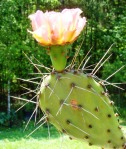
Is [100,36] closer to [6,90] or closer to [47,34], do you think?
[6,90]

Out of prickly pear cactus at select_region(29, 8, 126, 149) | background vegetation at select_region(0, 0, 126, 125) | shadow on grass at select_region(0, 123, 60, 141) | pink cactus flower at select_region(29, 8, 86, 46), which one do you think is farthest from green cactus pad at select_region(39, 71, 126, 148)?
background vegetation at select_region(0, 0, 126, 125)

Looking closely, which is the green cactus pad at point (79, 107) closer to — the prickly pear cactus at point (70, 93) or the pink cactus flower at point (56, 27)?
the prickly pear cactus at point (70, 93)

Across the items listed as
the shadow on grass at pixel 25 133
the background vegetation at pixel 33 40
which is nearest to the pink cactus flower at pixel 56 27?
the shadow on grass at pixel 25 133

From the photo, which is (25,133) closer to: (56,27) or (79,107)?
(79,107)

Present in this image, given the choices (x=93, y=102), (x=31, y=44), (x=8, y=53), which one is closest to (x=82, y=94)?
(x=93, y=102)

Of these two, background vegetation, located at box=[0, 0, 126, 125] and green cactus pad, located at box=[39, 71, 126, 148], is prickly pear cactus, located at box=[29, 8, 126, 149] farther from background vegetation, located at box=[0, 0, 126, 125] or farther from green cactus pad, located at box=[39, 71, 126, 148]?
background vegetation, located at box=[0, 0, 126, 125]

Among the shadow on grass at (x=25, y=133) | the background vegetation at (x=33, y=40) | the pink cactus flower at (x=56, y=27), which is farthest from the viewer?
the background vegetation at (x=33, y=40)
